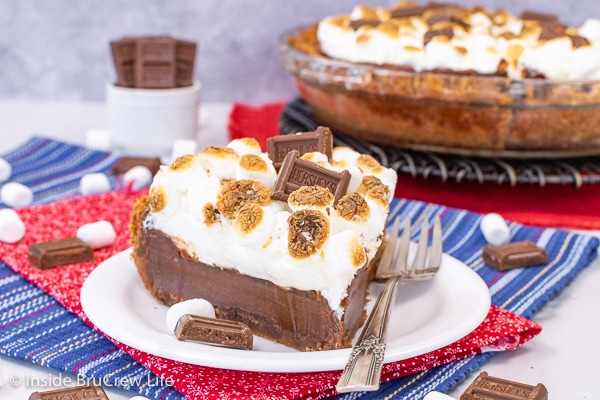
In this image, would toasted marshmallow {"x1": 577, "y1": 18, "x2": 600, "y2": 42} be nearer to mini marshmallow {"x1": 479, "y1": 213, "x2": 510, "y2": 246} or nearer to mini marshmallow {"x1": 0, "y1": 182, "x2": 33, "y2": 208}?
mini marshmallow {"x1": 479, "y1": 213, "x2": 510, "y2": 246}

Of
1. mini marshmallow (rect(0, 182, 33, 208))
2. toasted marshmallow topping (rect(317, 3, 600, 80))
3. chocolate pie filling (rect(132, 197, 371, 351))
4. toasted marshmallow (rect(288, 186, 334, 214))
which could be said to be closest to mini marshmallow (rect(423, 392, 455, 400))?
chocolate pie filling (rect(132, 197, 371, 351))

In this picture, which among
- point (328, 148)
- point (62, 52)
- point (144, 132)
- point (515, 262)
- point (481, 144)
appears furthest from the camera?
point (62, 52)

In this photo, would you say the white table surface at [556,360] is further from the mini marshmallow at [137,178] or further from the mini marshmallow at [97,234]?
the mini marshmallow at [137,178]

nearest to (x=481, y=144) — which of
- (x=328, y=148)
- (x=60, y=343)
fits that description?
(x=328, y=148)

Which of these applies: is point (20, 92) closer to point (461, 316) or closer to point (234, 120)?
point (234, 120)

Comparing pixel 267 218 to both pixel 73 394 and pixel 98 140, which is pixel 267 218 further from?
pixel 98 140
